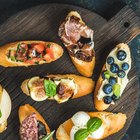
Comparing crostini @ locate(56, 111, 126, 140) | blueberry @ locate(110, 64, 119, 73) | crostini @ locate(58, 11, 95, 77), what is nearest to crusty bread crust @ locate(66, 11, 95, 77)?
crostini @ locate(58, 11, 95, 77)

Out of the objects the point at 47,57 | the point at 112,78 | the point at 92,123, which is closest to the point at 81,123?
the point at 92,123

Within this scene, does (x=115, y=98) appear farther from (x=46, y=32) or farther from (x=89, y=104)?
(x=46, y=32)

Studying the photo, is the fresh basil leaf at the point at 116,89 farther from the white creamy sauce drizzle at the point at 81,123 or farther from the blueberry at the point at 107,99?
the white creamy sauce drizzle at the point at 81,123

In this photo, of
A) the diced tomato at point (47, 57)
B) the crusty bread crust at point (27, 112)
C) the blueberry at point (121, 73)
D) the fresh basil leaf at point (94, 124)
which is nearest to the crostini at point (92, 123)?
the fresh basil leaf at point (94, 124)

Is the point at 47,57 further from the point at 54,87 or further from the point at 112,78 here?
the point at 112,78

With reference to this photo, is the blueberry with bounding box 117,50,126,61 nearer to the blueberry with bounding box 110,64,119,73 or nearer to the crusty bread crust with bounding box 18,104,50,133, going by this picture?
the blueberry with bounding box 110,64,119,73

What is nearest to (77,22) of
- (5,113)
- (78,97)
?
(78,97)
